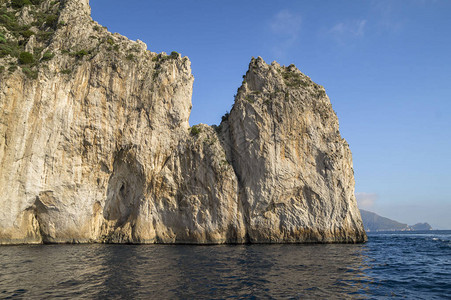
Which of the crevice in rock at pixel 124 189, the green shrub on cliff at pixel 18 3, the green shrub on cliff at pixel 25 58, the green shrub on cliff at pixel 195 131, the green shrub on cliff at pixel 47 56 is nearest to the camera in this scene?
the green shrub on cliff at pixel 25 58

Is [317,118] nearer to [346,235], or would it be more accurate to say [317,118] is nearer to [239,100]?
[239,100]

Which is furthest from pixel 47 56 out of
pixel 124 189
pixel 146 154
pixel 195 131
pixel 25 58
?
pixel 195 131

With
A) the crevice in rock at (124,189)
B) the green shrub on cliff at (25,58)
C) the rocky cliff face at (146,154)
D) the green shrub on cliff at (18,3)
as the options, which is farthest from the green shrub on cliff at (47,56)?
the green shrub on cliff at (18,3)

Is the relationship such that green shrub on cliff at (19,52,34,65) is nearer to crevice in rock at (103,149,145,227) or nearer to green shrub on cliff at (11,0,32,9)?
crevice in rock at (103,149,145,227)

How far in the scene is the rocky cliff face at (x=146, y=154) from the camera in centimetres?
3234

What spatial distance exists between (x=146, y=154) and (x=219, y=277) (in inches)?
960

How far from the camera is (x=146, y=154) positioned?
36688 mm

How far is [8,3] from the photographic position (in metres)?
44.5

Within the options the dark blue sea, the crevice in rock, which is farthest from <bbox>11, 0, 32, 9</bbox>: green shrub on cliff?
the dark blue sea

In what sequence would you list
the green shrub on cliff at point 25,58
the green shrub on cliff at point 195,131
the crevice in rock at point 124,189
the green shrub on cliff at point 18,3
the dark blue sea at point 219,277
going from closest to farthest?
the dark blue sea at point 219,277
the green shrub on cliff at point 25,58
the crevice in rock at point 124,189
the green shrub on cliff at point 195,131
the green shrub on cliff at point 18,3

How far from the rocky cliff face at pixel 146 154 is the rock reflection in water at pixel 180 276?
489 inches

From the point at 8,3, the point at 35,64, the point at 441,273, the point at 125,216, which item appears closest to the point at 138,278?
the point at 441,273

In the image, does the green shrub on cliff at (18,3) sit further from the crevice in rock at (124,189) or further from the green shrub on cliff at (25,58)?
the crevice in rock at (124,189)

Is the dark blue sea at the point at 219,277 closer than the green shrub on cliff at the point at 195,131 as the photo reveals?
Yes
